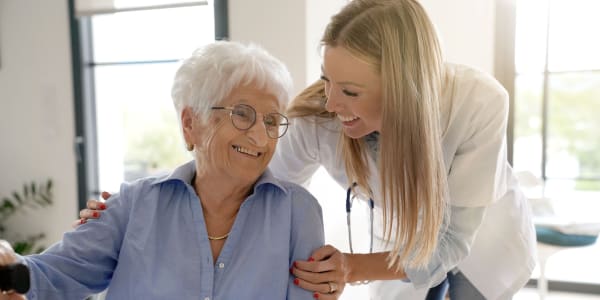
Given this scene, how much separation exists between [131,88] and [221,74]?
2.57 meters

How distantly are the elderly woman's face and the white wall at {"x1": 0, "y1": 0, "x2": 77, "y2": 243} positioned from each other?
2.41 m

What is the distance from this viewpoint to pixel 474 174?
1363mm

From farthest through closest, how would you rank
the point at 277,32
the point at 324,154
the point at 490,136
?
1. the point at 277,32
2. the point at 324,154
3. the point at 490,136

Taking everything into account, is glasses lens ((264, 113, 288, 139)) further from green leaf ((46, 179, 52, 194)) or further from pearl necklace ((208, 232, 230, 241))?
green leaf ((46, 179, 52, 194))

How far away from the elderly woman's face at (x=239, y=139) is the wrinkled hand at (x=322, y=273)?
27 cm

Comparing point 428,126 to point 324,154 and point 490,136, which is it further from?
point 324,154

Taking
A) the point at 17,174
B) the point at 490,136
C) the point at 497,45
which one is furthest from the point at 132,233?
the point at 497,45

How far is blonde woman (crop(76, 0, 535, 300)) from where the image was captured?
4.00 ft

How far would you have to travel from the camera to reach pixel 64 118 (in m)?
3.42

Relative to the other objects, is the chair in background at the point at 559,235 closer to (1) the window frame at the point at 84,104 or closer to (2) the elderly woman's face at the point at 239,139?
(2) the elderly woman's face at the point at 239,139

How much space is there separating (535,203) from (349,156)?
2.20 metres

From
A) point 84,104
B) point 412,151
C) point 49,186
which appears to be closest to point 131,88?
point 84,104

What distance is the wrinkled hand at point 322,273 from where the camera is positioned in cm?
130

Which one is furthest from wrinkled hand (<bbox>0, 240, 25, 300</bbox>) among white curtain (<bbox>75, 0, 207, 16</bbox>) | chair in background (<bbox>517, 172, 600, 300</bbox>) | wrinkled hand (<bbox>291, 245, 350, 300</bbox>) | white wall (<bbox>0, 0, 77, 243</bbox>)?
chair in background (<bbox>517, 172, 600, 300</bbox>)
